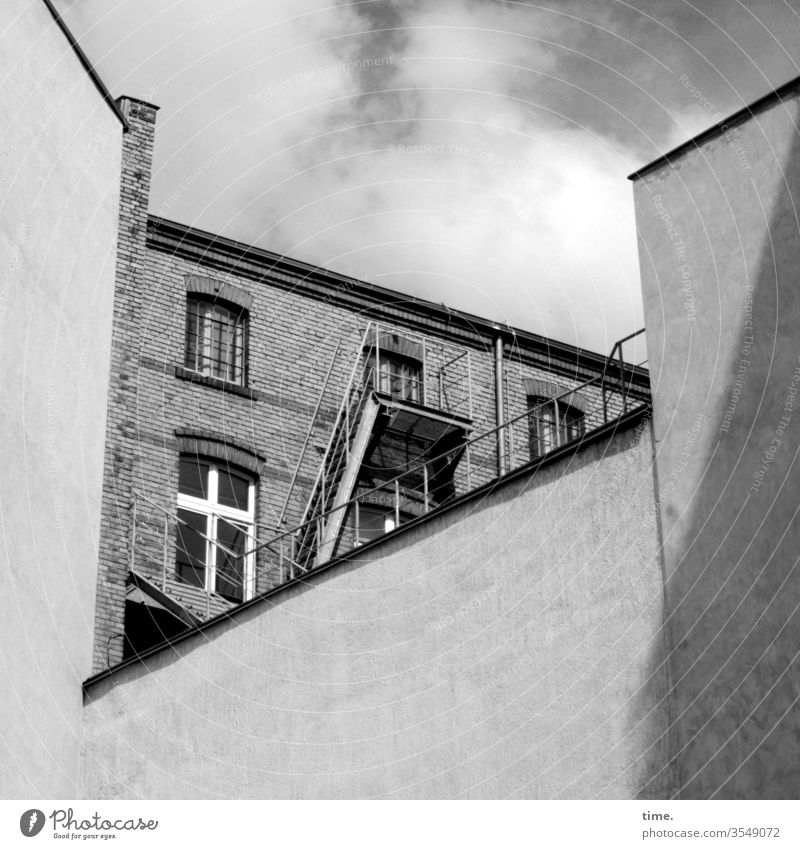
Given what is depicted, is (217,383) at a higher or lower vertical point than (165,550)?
higher

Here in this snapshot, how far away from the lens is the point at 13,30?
61.4ft

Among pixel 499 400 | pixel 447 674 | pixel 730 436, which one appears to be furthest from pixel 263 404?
pixel 730 436

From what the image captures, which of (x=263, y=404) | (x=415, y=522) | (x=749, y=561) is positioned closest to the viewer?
(x=749, y=561)

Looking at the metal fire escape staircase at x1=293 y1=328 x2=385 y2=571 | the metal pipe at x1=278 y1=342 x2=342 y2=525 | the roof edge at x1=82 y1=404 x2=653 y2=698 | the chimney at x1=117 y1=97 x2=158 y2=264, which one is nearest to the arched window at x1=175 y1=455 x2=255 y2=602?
the metal pipe at x1=278 y1=342 x2=342 y2=525

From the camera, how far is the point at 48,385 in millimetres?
18844

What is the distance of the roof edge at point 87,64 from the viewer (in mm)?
19781

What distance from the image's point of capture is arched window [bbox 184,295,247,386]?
86.8 feet

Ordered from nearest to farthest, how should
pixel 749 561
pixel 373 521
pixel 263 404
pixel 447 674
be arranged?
pixel 749 561 < pixel 447 674 < pixel 373 521 < pixel 263 404

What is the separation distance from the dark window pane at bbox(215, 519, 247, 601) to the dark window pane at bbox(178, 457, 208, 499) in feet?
1.99

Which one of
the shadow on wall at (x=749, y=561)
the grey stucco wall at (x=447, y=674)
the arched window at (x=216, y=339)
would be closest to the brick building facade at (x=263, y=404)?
the arched window at (x=216, y=339)

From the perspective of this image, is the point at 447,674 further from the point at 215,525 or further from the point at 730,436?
the point at 215,525

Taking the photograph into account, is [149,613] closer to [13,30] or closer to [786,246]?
[13,30]

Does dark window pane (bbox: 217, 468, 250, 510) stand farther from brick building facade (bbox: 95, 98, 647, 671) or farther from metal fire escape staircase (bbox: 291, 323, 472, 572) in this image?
metal fire escape staircase (bbox: 291, 323, 472, 572)

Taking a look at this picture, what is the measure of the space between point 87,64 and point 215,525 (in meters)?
8.01
